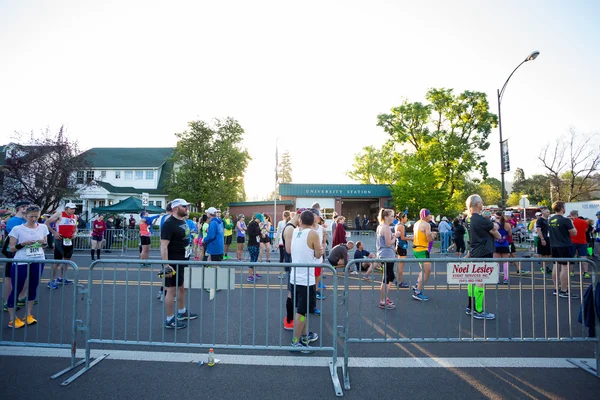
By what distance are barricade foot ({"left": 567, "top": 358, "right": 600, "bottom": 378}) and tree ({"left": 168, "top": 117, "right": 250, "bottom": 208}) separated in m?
37.2

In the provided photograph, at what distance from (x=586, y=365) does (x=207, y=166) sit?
3962cm

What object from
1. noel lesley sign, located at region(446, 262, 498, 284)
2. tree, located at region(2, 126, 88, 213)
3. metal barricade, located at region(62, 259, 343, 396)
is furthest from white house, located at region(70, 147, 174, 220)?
noel lesley sign, located at region(446, 262, 498, 284)

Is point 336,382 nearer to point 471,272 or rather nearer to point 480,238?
point 471,272

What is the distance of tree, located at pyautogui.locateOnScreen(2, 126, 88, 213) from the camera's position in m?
20.7

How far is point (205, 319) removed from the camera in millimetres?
5406

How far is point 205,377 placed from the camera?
11.3 feet

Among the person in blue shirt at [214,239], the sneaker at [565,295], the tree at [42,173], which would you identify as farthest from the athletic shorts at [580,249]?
the tree at [42,173]

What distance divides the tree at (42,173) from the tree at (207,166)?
54.6 feet

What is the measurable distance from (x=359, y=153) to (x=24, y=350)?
5713 centimetres

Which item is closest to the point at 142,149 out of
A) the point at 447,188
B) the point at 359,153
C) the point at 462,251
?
the point at 359,153

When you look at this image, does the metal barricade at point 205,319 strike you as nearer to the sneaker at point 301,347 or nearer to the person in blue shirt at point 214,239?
the sneaker at point 301,347

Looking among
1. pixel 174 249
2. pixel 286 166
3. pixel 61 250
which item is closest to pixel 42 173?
pixel 61 250

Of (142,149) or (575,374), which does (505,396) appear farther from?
(142,149)

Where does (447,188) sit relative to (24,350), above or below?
above
